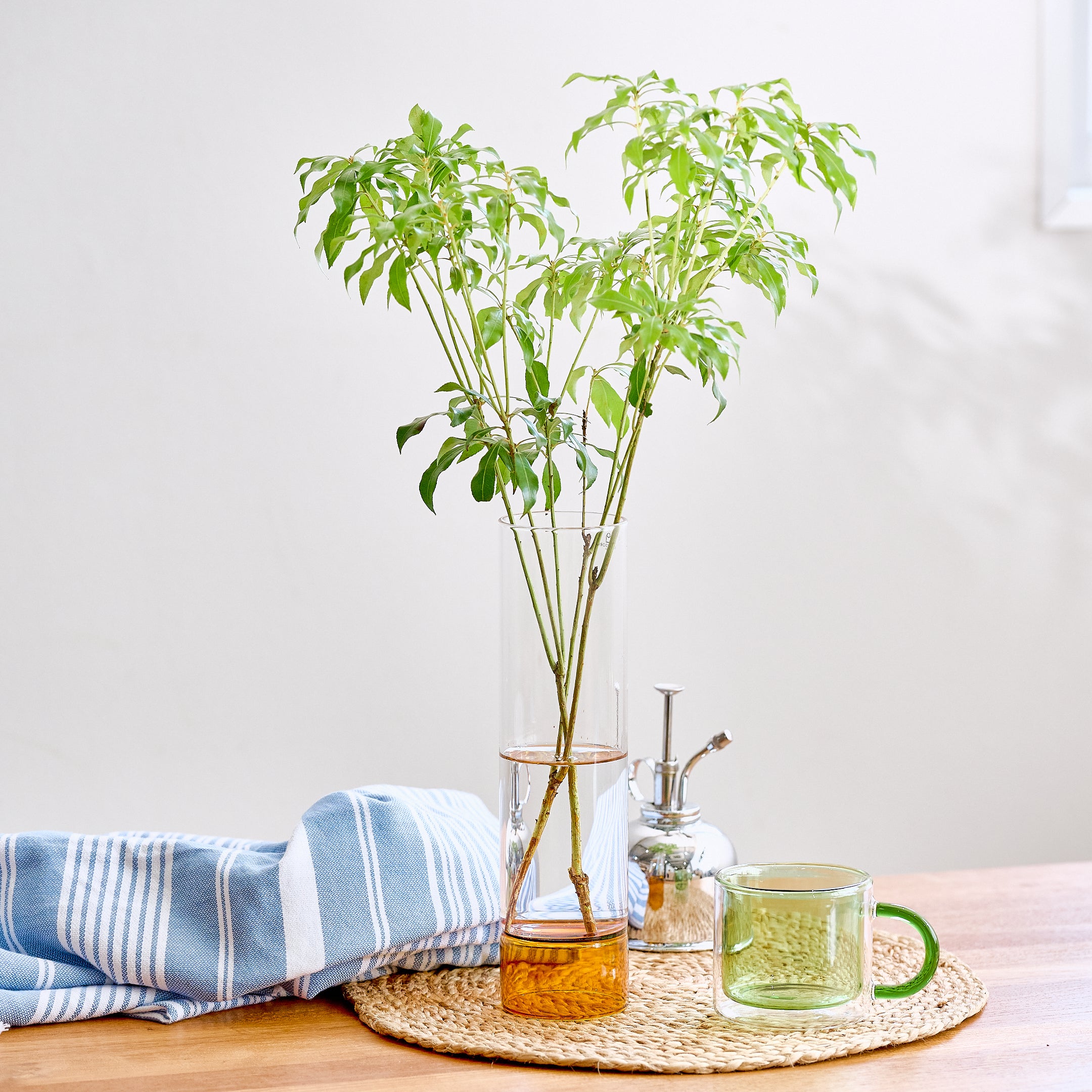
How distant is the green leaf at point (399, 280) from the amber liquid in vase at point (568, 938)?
0.96ft

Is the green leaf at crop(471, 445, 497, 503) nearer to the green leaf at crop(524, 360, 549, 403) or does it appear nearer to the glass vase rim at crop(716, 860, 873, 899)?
the green leaf at crop(524, 360, 549, 403)

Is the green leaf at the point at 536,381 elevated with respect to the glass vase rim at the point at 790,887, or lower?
elevated

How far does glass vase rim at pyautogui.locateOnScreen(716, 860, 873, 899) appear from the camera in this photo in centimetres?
74

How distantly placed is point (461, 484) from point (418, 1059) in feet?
2.24

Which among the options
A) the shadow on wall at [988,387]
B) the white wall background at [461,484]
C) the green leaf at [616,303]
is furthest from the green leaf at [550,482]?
the shadow on wall at [988,387]

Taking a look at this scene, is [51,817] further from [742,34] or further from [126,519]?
[742,34]

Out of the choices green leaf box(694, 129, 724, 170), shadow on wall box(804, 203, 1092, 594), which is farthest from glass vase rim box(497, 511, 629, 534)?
shadow on wall box(804, 203, 1092, 594)

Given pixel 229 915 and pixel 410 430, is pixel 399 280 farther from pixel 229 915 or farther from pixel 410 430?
pixel 229 915

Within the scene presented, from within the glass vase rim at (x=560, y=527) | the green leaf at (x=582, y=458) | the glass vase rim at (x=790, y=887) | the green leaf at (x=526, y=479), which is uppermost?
the green leaf at (x=582, y=458)

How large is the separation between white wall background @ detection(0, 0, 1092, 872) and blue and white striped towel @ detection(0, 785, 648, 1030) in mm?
400

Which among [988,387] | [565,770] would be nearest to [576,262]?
[565,770]

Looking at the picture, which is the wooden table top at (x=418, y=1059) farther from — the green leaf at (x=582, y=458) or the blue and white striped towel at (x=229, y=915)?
the green leaf at (x=582, y=458)

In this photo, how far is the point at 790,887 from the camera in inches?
31.2

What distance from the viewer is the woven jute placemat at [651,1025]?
71 centimetres
